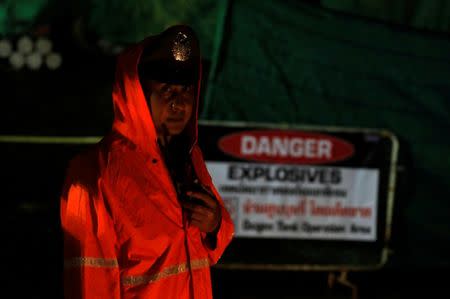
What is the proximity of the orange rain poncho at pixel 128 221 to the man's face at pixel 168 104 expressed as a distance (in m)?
0.06

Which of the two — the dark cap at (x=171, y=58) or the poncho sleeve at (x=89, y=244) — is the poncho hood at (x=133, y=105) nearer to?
the dark cap at (x=171, y=58)

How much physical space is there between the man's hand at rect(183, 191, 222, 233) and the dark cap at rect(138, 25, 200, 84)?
1.51 feet

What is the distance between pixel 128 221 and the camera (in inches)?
85.5

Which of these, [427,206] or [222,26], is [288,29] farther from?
[427,206]

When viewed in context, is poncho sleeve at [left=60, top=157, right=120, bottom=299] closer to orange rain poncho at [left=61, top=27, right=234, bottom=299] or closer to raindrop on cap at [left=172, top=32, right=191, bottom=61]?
orange rain poncho at [left=61, top=27, right=234, bottom=299]

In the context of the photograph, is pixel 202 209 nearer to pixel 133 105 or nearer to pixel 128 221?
pixel 128 221

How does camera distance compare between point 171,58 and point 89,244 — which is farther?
point 171,58

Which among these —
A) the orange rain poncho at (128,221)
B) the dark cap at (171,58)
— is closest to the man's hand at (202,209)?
the orange rain poncho at (128,221)

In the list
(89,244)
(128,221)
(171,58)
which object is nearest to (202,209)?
(128,221)

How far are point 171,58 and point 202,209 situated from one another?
609 millimetres

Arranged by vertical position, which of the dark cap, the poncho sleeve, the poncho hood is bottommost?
the poncho sleeve

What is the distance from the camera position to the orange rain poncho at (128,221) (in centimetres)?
211

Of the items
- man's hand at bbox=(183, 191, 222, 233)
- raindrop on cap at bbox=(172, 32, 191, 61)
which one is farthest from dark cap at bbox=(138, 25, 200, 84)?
man's hand at bbox=(183, 191, 222, 233)

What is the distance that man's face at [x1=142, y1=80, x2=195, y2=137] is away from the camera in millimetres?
2371
